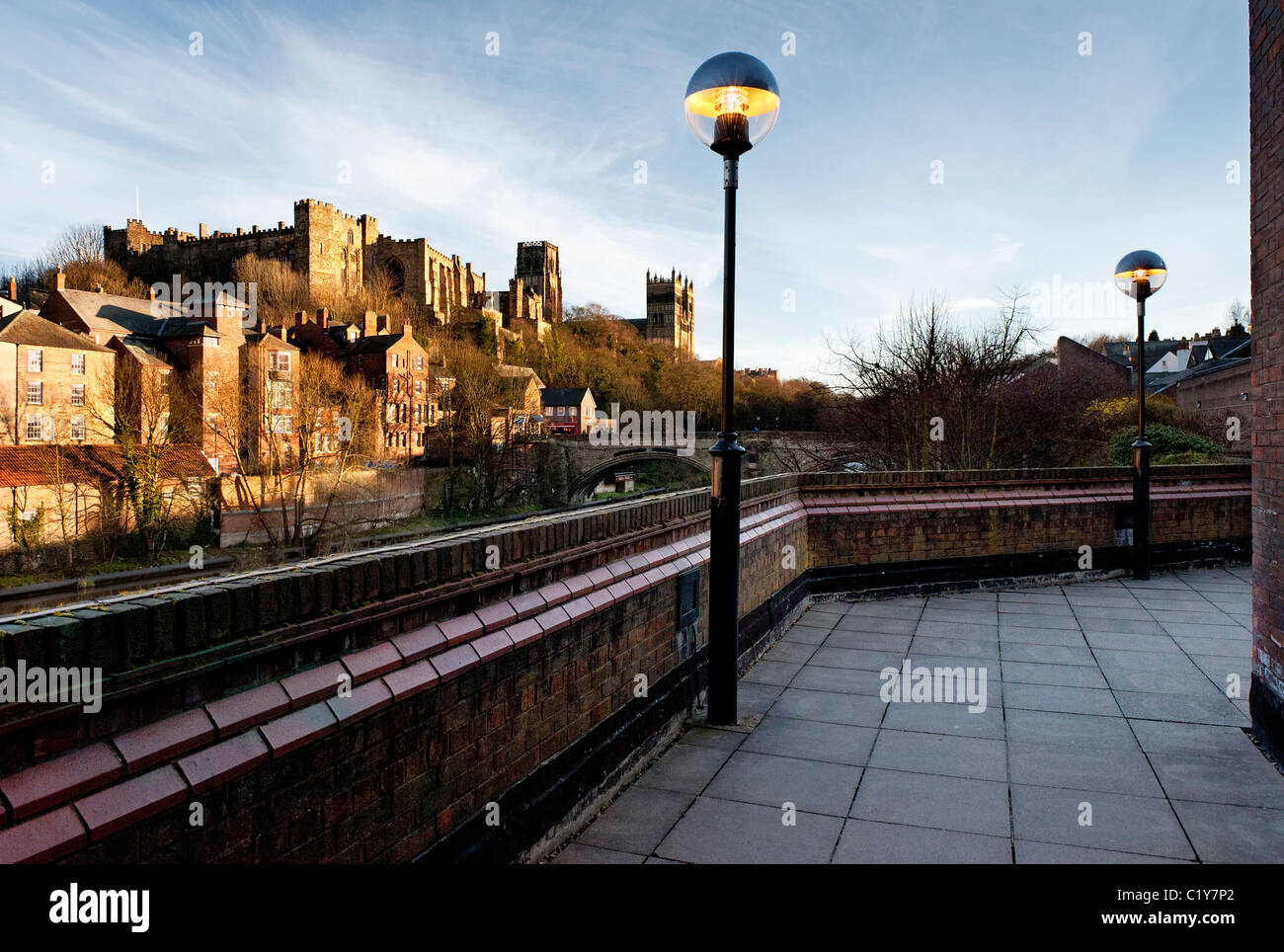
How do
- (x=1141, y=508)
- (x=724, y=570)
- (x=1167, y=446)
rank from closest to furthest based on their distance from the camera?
(x=724, y=570) < (x=1141, y=508) < (x=1167, y=446)

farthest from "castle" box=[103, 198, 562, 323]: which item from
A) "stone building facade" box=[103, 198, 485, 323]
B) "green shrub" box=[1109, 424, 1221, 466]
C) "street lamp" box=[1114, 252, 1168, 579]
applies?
"street lamp" box=[1114, 252, 1168, 579]

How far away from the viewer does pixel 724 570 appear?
537cm

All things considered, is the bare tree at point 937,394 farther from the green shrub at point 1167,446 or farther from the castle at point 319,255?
the castle at point 319,255

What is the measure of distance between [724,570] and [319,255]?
86002mm

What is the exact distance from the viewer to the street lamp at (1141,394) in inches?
385

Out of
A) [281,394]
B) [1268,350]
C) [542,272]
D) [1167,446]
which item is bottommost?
[1167,446]

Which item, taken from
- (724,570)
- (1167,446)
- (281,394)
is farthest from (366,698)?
(281,394)

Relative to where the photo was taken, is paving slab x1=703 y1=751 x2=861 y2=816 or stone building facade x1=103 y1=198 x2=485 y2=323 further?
stone building facade x1=103 y1=198 x2=485 y2=323

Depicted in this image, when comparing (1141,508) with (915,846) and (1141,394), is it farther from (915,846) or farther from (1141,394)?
(915,846)

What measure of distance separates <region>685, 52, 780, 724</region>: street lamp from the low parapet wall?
295 mm

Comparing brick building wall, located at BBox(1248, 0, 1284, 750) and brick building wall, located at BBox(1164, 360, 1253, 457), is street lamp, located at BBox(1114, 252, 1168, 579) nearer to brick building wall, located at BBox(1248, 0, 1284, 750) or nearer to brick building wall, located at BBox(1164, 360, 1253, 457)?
brick building wall, located at BBox(1248, 0, 1284, 750)

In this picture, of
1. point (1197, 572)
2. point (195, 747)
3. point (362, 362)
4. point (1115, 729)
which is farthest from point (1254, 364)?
point (362, 362)

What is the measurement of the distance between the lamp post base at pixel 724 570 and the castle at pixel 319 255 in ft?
269

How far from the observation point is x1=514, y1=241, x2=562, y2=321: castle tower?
11262 centimetres
